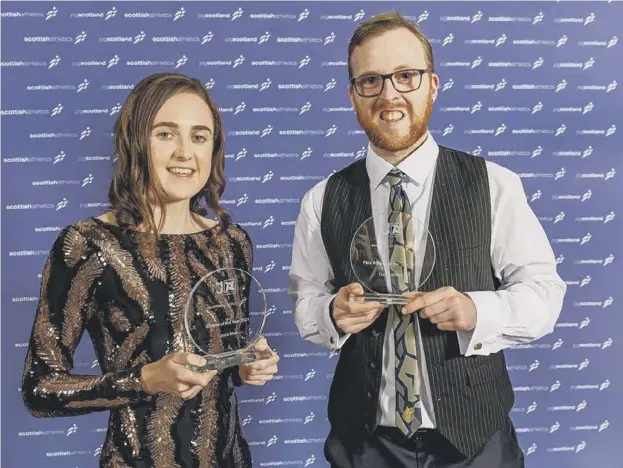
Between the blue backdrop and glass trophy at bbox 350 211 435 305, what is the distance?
3.06 ft

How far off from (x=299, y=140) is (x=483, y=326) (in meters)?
1.22

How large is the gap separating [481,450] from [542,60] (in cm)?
167

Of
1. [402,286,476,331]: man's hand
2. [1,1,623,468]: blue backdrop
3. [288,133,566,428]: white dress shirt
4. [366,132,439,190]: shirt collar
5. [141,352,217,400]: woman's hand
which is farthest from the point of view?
[1,1,623,468]: blue backdrop

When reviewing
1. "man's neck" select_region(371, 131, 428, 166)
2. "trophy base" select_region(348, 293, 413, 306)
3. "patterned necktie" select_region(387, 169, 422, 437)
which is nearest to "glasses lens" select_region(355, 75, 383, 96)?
"man's neck" select_region(371, 131, 428, 166)

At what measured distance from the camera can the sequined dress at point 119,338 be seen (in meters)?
1.61

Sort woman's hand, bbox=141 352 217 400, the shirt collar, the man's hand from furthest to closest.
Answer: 1. the shirt collar
2. the man's hand
3. woman's hand, bbox=141 352 217 400

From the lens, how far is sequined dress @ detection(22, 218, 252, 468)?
161 cm

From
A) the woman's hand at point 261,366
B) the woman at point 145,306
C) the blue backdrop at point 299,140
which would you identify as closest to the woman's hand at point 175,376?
the woman at point 145,306

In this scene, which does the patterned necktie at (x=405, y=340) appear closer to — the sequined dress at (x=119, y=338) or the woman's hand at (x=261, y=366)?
the woman's hand at (x=261, y=366)

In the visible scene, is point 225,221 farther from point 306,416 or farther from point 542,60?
point 542,60

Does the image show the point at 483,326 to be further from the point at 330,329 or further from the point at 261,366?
the point at 261,366

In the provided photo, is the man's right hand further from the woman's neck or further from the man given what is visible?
the woman's neck

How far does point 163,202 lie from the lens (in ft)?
5.74

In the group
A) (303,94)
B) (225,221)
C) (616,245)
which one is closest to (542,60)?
(616,245)
